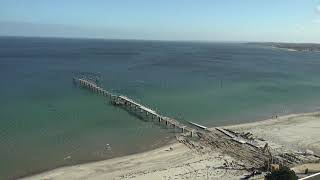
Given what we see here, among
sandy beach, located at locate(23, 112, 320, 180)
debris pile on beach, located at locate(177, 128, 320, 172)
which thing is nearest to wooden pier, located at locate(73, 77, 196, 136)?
debris pile on beach, located at locate(177, 128, 320, 172)

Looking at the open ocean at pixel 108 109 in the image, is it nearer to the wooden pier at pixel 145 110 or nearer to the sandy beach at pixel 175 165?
the wooden pier at pixel 145 110

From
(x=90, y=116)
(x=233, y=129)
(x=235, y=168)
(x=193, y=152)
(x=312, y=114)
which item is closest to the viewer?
(x=235, y=168)

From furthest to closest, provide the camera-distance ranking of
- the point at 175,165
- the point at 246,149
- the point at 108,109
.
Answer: the point at 108,109
the point at 246,149
the point at 175,165

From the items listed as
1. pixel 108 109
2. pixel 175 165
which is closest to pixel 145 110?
pixel 108 109

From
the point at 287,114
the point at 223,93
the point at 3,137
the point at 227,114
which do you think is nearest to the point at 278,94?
the point at 223,93

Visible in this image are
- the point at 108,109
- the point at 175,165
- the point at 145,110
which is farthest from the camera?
the point at 108,109

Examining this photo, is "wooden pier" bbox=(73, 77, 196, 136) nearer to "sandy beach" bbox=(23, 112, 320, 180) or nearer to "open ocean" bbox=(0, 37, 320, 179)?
"open ocean" bbox=(0, 37, 320, 179)

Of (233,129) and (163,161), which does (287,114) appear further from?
(163,161)

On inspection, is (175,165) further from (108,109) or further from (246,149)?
(108,109)
